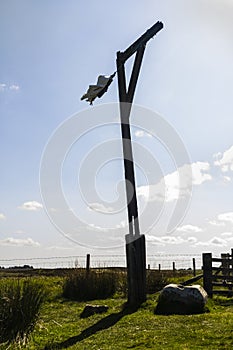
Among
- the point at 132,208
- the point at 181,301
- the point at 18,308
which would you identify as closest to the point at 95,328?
the point at 18,308

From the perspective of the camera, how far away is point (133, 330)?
8.84m

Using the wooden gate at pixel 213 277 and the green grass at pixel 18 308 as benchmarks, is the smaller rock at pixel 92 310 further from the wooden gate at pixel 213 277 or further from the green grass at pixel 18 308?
the wooden gate at pixel 213 277

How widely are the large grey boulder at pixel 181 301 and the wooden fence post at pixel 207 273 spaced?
3.05 metres

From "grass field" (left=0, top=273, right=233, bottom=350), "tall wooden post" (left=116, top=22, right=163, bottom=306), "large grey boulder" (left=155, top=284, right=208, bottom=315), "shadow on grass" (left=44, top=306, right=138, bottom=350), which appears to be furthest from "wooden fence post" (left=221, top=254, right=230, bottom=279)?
"shadow on grass" (left=44, top=306, right=138, bottom=350)

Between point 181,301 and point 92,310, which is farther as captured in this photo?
point 92,310

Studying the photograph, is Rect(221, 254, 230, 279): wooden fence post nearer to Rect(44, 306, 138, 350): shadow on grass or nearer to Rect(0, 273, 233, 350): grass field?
Rect(0, 273, 233, 350): grass field

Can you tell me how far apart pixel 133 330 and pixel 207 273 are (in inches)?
232

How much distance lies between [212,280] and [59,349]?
25.4 feet

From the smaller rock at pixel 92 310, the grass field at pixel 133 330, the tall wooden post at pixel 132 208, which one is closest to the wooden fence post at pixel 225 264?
the grass field at pixel 133 330

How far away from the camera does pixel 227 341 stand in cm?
743

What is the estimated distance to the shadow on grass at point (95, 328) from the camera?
795 centimetres

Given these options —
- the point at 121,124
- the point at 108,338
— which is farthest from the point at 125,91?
the point at 108,338

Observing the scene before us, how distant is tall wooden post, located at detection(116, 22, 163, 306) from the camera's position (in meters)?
12.1

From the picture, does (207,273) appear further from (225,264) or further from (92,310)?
(92,310)
